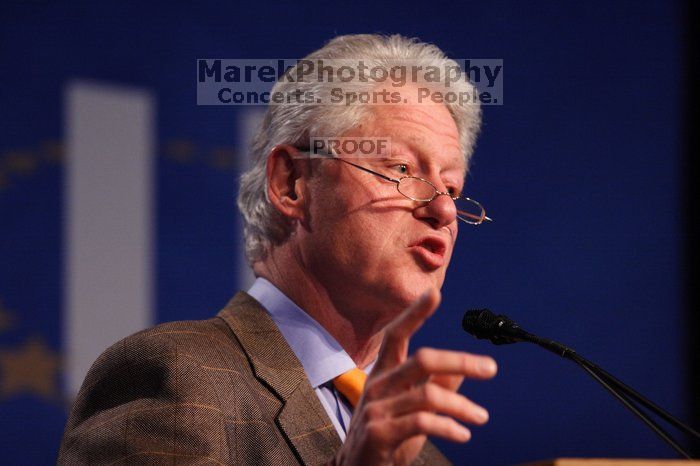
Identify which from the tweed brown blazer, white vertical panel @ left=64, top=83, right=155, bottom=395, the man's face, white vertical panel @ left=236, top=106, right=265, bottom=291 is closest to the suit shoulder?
the tweed brown blazer

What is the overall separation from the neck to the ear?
0.35 ft

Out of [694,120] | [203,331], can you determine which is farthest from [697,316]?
[203,331]

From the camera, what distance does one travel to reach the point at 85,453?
1563 mm

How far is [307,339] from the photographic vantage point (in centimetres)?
197

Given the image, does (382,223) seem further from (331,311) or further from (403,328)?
(403,328)

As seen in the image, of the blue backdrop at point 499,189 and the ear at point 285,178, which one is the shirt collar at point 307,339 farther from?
the blue backdrop at point 499,189

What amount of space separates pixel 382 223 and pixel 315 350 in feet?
1.01

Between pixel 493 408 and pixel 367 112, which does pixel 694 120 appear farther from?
pixel 367 112

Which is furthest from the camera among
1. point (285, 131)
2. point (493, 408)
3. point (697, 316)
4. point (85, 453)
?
point (697, 316)

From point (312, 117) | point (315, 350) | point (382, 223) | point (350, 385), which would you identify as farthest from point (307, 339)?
point (312, 117)

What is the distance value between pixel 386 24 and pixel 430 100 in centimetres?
108

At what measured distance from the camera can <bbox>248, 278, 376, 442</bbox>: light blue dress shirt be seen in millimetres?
1910

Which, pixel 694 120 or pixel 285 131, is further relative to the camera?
pixel 694 120

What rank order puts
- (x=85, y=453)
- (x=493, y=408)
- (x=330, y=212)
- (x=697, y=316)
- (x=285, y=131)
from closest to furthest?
(x=85, y=453), (x=330, y=212), (x=285, y=131), (x=493, y=408), (x=697, y=316)
